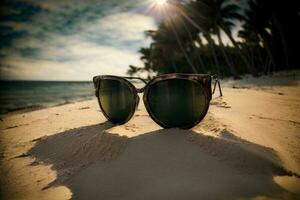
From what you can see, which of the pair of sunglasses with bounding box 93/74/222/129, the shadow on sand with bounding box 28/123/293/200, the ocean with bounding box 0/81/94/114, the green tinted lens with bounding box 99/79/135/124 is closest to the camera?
the shadow on sand with bounding box 28/123/293/200

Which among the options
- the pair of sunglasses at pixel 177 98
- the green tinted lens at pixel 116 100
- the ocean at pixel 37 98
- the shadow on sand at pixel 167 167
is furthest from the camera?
the ocean at pixel 37 98

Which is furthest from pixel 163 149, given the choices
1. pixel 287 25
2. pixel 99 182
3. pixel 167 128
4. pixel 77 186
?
pixel 287 25

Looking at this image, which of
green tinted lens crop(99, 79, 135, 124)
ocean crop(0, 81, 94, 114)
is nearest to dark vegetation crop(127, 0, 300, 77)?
ocean crop(0, 81, 94, 114)

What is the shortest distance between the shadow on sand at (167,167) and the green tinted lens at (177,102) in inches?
4.6

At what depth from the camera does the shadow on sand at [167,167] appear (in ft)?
4.45

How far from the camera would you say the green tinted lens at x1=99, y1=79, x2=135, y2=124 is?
2.52 metres

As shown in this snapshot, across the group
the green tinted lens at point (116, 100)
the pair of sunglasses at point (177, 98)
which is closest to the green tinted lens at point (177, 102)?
the pair of sunglasses at point (177, 98)

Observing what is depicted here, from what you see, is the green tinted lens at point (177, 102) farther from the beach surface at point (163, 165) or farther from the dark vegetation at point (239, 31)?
the dark vegetation at point (239, 31)

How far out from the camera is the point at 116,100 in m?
2.63

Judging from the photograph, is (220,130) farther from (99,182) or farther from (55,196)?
(55,196)

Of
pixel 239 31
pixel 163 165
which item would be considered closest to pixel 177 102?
pixel 163 165

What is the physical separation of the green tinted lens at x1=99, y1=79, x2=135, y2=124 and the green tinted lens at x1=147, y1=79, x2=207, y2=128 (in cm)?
39

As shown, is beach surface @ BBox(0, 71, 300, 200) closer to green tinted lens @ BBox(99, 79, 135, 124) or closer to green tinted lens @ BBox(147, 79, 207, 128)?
green tinted lens @ BBox(147, 79, 207, 128)

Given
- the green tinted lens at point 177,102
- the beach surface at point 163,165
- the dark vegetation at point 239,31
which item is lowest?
the beach surface at point 163,165
